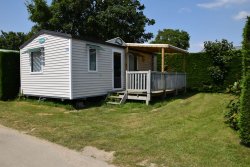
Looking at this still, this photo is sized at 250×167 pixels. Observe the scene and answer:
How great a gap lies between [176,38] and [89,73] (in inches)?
1893

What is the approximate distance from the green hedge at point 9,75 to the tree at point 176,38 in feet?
150

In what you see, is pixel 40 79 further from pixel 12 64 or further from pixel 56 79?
pixel 12 64

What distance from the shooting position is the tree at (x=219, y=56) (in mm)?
17297

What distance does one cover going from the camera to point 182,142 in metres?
6.30

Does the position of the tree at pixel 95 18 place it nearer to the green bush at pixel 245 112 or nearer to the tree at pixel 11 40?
the tree at pixel 11 40

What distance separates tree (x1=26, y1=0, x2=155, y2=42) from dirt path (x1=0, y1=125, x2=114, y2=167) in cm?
2200

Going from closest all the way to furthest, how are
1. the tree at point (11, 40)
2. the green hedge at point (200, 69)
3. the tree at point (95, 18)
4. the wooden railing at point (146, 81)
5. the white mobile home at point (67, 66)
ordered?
the white mobile home at point (67, 66) < the wooden railing at point (146, 81) < the green hedge at point (200, 69) < the tree at point (95, 18) < the tree at point (11, 40)

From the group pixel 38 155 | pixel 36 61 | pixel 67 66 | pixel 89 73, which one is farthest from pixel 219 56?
pixel 38 155

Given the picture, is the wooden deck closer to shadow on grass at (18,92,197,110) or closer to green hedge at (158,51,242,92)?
shadow on grass at (18,92,197,110)

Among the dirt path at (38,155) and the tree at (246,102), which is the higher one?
the tree at (246,102)

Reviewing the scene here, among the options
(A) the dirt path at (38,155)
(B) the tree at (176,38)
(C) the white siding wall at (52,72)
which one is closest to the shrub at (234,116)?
(A) the dirt path at (38,155)

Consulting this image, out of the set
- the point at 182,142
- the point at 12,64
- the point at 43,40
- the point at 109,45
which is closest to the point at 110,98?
the point at 109,45

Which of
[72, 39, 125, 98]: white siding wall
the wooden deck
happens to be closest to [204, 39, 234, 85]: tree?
the wooden deck

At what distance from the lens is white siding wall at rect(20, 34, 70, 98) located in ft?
38.8
